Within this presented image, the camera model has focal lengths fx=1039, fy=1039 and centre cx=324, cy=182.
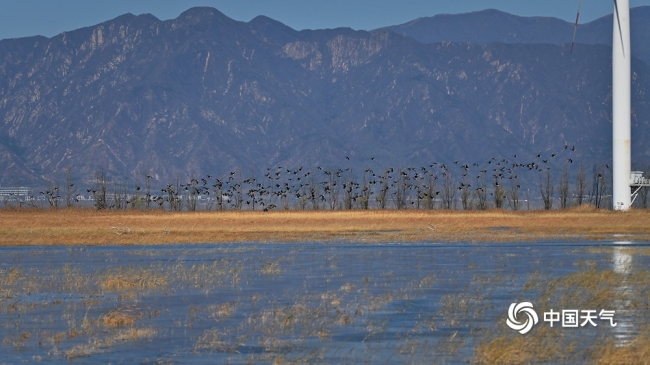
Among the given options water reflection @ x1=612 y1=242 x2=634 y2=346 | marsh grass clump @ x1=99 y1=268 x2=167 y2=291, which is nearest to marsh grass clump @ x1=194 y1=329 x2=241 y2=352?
water reflection @ x1=612 y1=242 x2=634 y2=346

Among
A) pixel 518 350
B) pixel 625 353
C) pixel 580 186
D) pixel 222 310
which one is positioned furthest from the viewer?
pixel 580 186

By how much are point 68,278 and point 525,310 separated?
18709 mm

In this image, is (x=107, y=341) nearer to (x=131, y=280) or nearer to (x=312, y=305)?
(x=312, y=305)

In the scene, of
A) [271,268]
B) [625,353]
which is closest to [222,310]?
[625,353]

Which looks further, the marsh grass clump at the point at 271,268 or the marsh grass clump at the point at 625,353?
the marsh grass clump at the point at 271,268

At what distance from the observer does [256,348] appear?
23.0 m

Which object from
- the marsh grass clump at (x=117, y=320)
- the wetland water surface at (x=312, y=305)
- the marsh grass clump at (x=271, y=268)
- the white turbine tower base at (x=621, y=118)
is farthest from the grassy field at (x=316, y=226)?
the marsh grass clump at (x=117, y=320)

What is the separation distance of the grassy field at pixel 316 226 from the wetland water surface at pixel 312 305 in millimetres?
14783

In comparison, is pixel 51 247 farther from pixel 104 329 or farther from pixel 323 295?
pixel 104 329

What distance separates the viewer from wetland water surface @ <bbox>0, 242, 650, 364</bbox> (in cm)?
2261

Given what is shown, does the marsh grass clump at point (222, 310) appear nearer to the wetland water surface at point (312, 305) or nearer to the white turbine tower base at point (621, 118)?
the wetland water surface at point (312, 305)

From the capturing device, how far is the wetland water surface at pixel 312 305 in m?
22.6

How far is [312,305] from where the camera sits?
98.0ft

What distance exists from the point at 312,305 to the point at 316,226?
161 ft
